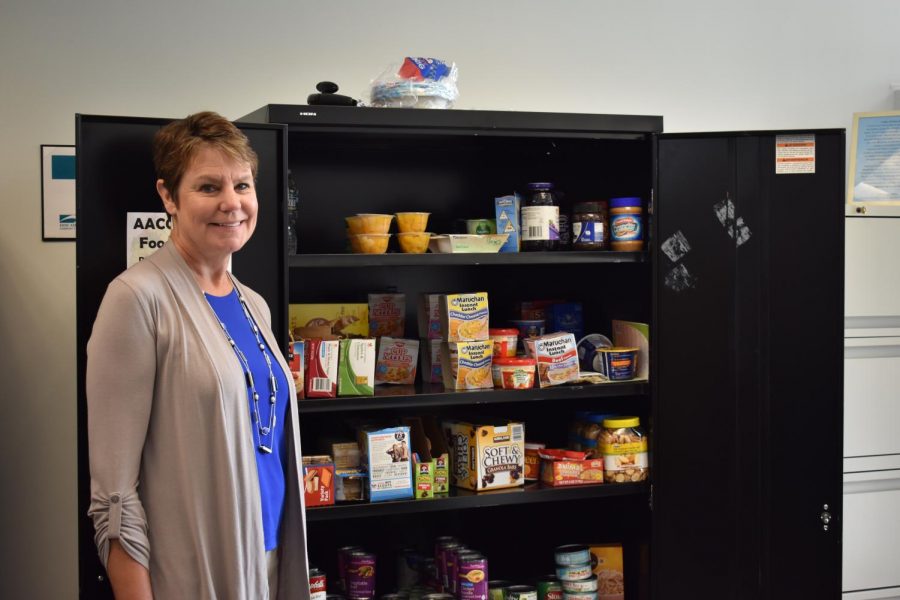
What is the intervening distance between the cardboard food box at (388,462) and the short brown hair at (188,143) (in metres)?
1.06

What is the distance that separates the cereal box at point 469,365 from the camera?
3.13 m

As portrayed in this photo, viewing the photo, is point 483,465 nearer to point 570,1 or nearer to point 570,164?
point 570,164

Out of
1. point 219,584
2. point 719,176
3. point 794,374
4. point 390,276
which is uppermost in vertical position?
point 719,176

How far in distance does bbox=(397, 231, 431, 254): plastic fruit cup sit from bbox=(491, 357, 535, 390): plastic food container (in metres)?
0.43

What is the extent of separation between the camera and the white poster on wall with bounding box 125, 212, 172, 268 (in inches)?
103

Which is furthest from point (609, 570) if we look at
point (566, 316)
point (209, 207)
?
point (209, 207)

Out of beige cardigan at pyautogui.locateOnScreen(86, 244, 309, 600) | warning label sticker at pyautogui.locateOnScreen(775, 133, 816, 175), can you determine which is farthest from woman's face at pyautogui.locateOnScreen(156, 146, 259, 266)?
warning label sticker at pyautogui.locateOnScreen(775, 133, 816, 175)

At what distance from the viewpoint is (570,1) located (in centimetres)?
A: 369

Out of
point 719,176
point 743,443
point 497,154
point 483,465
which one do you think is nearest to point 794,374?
point 743,443

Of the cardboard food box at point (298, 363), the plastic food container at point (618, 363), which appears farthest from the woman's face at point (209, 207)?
the plastic food container at point (618, 363)

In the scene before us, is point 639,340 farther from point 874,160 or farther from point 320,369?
point 874,160

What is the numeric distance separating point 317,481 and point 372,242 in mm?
730

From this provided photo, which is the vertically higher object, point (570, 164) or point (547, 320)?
point (570, 164)

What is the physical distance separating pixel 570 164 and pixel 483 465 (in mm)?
1133
